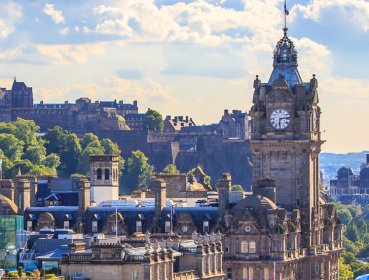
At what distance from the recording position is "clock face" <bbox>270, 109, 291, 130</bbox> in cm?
16788

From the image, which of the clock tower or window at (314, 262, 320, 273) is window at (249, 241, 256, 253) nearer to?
window at (314, 262, 320, 273)

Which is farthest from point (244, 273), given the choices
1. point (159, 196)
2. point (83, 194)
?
point (83, 194)

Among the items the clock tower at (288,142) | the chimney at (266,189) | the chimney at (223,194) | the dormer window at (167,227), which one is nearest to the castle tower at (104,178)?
the clock tower at (288,142)

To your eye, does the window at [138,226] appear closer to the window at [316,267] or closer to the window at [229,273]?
the window at [229,273]

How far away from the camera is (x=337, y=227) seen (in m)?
172

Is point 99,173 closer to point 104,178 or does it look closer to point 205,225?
point 104,178

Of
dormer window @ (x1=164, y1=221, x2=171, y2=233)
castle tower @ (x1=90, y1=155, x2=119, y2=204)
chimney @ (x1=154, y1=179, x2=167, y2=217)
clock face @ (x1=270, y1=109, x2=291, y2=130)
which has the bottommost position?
dormer window @ (x1=164, y1=221, x2=171, y2=233)

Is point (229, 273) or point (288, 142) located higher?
point (288, 142)

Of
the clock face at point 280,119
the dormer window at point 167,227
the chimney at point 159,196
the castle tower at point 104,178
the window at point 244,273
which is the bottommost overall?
the window at point 244,273

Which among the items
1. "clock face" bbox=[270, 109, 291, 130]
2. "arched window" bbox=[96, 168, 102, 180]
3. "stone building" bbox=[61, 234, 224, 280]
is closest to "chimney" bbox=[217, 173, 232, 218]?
"clock face" bbox=[270, 109, 291, 130]

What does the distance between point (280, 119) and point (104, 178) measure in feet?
52.5

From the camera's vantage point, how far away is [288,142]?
167125 mm

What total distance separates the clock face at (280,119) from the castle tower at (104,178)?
14.5m

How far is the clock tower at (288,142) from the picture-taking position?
167000 mm
